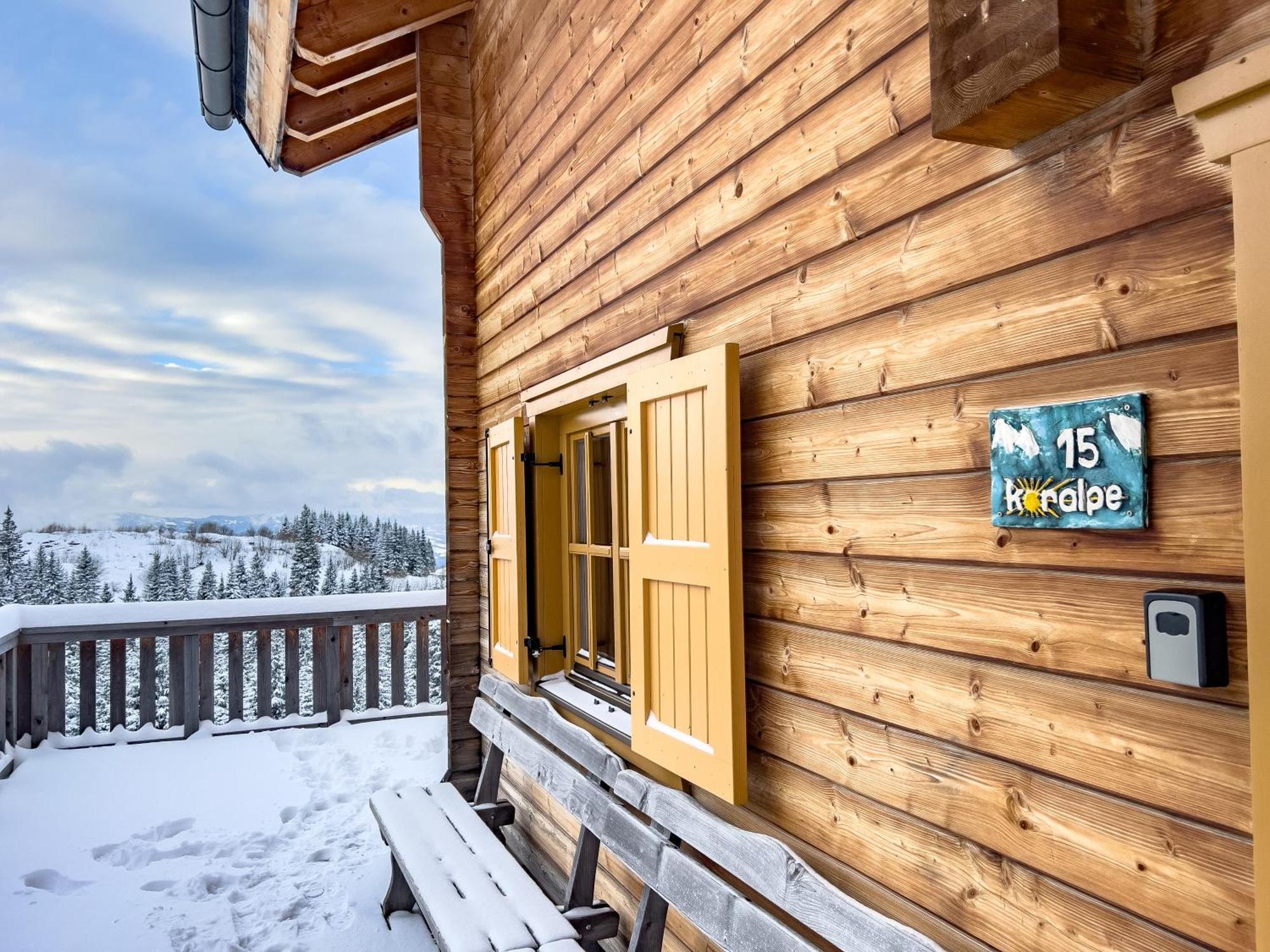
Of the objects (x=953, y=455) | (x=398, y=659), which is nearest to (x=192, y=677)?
(x=398, y=659)

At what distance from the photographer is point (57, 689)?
17.6 ft

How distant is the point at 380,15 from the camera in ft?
14.7

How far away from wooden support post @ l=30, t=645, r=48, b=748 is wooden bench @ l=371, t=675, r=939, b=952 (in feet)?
10.1

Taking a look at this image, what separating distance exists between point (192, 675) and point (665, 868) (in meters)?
4.73

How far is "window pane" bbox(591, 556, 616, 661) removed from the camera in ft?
11.0

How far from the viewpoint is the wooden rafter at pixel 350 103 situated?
553 cm

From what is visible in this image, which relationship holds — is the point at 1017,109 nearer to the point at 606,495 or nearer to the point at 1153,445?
the point at 1153,445

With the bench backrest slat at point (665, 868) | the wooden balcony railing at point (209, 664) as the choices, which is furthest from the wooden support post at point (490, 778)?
the wooden balcony railing at point (209, 664)

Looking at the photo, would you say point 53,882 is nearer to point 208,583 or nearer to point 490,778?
point 490,778

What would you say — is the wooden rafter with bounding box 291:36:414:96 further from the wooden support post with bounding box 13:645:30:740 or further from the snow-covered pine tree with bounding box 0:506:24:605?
the snow-covered pine tree with bounding box 0:506:24:605

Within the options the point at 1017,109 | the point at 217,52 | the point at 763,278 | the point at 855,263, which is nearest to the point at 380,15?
the point at 217,52

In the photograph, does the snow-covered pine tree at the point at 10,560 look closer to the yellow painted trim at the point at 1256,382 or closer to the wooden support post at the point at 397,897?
the wooden support post at the point at 397,897

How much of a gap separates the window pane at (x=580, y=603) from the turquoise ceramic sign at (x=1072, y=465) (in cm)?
244

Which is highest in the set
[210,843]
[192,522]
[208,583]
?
[192,522]
